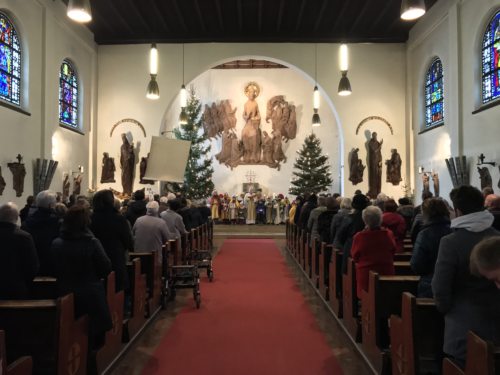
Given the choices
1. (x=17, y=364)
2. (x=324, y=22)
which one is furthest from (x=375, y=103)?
(x=17, y=364)

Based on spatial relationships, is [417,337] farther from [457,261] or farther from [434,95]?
[434,95]

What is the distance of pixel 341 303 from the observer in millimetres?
5883

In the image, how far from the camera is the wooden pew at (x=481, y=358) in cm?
198

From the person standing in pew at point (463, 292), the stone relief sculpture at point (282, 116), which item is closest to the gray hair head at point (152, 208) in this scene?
the person standing in pew at point (463, 292)

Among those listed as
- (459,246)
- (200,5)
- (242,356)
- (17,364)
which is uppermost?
(200,5)

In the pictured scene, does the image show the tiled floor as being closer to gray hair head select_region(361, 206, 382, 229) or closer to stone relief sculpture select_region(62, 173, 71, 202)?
gray hair head select_region(361, 206, 382, 229)

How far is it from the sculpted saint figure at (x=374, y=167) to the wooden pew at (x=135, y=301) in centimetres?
1314

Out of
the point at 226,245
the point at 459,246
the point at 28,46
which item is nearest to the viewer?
the point at 459,246

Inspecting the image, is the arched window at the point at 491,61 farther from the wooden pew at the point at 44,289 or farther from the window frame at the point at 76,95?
the window frame at the point at 76,95

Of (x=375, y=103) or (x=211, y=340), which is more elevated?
(x=375, y=103)

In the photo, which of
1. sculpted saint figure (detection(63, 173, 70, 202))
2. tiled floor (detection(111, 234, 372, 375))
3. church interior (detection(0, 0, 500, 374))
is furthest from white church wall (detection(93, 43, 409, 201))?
tiled floor (detection(111, 234, 372, 375))

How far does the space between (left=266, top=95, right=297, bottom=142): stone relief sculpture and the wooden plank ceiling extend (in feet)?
20.1

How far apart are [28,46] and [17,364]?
40.4 feet

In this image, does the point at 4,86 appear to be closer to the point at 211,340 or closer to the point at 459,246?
the point at 211,340
